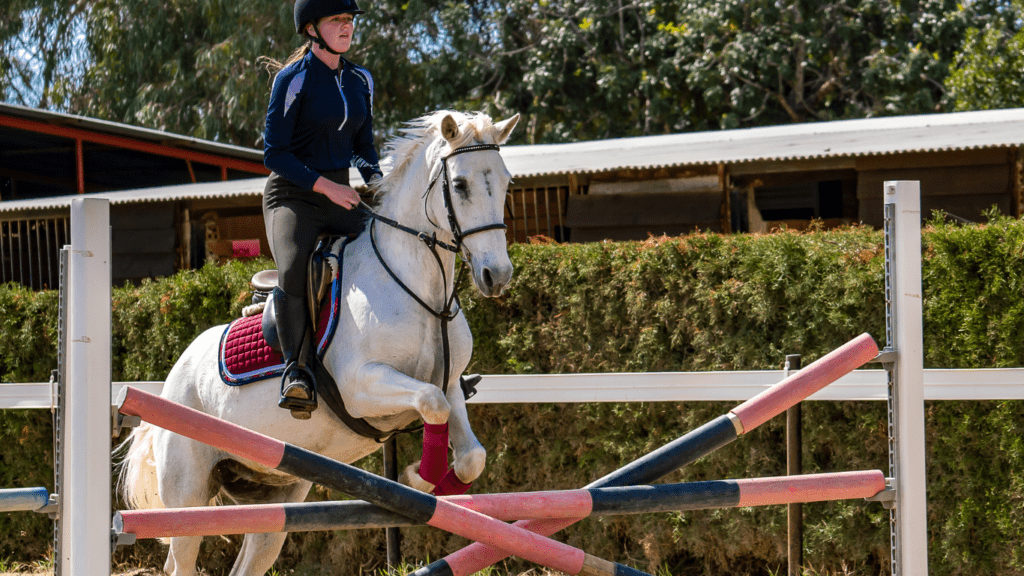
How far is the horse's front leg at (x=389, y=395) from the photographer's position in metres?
3.21

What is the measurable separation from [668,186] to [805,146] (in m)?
1.73

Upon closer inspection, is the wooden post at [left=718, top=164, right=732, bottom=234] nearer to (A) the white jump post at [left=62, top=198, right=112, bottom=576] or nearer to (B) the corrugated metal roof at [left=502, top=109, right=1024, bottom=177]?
(B) the corrugated metal roof at [left=502, top=109, right=1024, bottom=177]

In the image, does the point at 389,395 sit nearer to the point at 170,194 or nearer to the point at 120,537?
the point at 120,537

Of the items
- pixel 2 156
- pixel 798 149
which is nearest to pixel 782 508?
pixel 798 149

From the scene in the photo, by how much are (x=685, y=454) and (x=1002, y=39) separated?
16.0m

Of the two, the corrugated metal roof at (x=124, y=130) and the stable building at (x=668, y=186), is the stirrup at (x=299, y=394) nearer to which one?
the stable building at (x=668, y=186)

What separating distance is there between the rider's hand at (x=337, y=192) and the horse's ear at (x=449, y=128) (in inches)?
18.5

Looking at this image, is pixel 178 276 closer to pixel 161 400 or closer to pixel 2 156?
pixel 161 400

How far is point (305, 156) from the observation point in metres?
3.83

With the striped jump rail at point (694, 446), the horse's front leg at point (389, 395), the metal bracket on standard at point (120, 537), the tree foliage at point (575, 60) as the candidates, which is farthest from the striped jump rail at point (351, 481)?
the tree foliage at point (575, 60)

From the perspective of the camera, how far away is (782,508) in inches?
209

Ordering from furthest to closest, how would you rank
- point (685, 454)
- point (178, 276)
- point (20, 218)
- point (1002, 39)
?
point (1002, 39), point (20, 218), point (178, 276), point (685, 454)

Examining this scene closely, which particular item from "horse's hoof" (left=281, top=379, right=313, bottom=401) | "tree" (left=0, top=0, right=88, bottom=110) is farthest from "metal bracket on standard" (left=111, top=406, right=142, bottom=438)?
"tree" (left=0, top=0, right=88, bottom=110)

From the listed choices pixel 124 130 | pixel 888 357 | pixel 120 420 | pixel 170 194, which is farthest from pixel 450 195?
pixel 124 130
